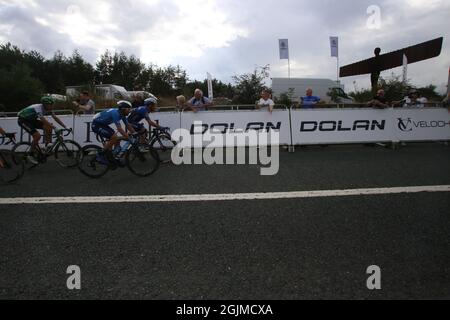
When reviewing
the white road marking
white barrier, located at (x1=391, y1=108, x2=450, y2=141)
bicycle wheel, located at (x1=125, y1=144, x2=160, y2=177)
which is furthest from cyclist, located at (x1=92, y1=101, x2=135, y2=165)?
white barrier, located at (x1=391, y1=108, x2=450, y2=141)

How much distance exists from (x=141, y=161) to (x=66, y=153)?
8.14 ft

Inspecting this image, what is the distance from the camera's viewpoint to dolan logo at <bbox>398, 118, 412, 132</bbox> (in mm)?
10234

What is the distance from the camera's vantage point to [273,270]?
280cm

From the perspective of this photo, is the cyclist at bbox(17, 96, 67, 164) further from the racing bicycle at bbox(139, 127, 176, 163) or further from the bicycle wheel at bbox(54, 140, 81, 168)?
the racing bicycle at bbox(139, 127, 176, 163)

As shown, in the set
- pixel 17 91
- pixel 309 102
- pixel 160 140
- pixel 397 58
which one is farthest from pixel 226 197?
pixel 397 58

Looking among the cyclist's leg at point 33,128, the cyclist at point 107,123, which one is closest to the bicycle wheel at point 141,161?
the cyclist at point 107,123

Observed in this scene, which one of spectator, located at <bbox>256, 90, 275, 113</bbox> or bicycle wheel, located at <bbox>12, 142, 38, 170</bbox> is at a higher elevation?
spectator, located at <bbox>256, 90, 275, 113</bbox>

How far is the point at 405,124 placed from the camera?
10258 mm

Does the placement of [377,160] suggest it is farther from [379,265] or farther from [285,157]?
[379,265]

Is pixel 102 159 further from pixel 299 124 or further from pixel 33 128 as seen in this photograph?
pixel 299 124

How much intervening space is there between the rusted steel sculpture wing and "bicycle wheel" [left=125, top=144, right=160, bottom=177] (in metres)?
19.7

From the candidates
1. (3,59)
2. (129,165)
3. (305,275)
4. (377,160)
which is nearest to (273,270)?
(305,275)

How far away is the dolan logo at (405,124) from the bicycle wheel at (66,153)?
9901 mm
